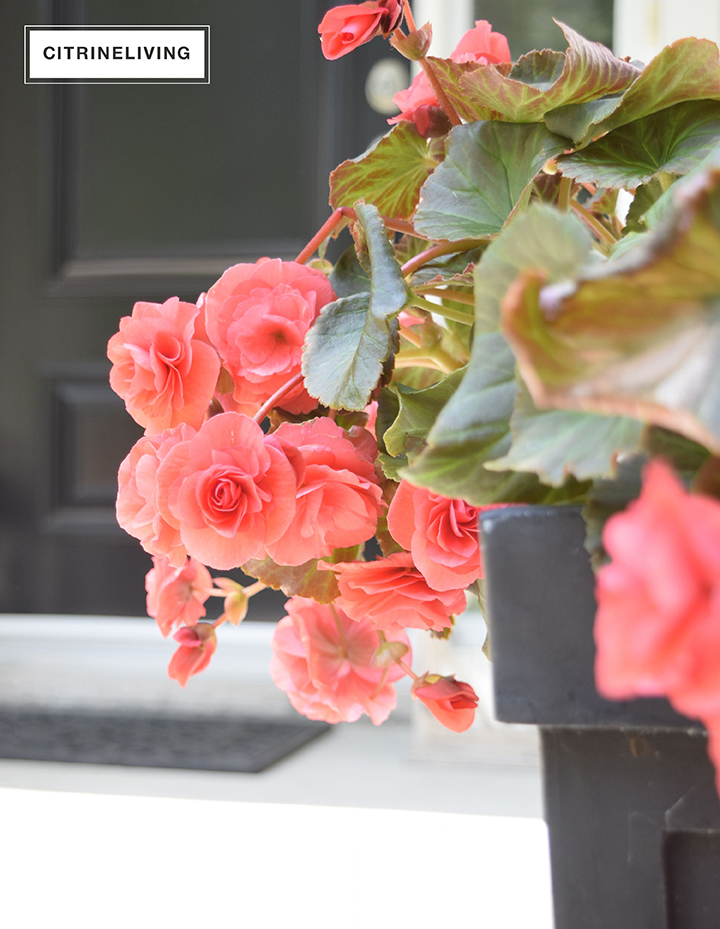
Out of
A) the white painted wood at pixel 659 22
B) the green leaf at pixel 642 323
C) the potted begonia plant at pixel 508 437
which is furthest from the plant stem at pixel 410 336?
the white painted wood at pixel 659 22

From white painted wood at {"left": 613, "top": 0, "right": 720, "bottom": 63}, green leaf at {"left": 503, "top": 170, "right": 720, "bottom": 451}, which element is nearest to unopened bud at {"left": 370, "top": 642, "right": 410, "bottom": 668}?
green leaf at {"left": 503, "top": 170, "right": 720, "bottom": 451}

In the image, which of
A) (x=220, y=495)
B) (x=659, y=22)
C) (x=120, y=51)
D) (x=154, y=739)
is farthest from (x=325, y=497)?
(x=659, y=22)

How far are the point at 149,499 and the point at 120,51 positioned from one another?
0.77 metres

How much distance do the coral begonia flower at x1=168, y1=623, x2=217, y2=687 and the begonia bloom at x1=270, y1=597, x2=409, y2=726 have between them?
1.1 inches

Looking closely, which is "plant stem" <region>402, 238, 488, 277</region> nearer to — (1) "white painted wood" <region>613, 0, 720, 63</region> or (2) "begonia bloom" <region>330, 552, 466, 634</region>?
(2) "begonia bloom" <region>330, 552, 466, 634</region>

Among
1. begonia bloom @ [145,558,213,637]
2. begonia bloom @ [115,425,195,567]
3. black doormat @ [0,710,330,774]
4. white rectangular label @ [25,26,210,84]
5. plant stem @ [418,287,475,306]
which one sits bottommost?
black doormat @ [0,710,330,774]

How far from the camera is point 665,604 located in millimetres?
88

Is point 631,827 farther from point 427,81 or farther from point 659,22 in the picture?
point 659,22

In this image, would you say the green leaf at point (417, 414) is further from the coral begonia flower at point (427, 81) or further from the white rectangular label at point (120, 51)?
the white rectangular label at point (120, 51)

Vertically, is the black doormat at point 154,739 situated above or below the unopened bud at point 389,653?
below

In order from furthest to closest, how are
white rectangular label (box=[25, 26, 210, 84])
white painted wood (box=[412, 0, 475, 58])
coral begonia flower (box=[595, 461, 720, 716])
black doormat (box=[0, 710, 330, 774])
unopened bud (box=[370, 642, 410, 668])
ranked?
white painted wood (box=[412, 0, 475, 58]) < black doormat (box=[0, 710, 330, 774]) < white rectangular label (box=[25, 26, 210, 84]) < unopened bud (box=[370, 642, 410, 668]) < coral begonia flower (box=[595, 461, 720, 716])

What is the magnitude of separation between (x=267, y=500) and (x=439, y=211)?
105 millimetres

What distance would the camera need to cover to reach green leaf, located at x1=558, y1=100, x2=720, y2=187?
265mm

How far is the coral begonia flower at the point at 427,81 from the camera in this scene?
1.00ft
